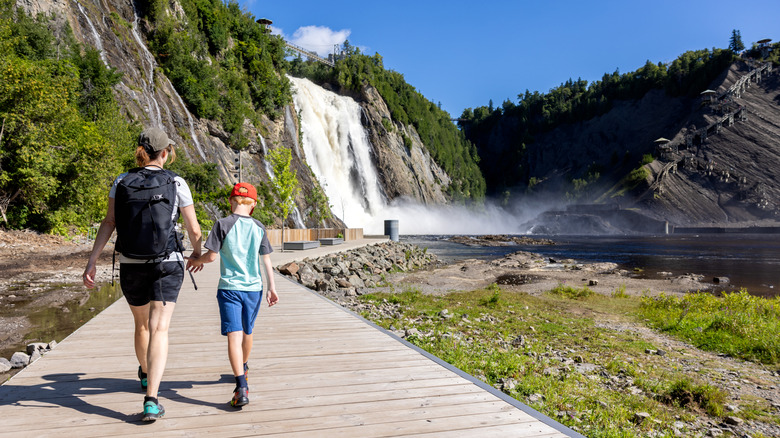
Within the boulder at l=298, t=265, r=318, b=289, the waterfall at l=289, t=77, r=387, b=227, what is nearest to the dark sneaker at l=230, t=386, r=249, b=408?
the boulder at l=298, t=265, r=318, b=289

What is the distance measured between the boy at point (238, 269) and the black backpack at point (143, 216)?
50cm

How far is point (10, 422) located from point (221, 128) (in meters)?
41.6

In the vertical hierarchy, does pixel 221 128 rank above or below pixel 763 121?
below

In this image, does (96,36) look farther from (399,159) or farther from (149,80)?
(399,159)

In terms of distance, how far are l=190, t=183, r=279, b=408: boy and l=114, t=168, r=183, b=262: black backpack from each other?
50 centimetres

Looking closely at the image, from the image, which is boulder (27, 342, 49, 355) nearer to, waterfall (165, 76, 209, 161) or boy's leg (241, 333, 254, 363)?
boy's leg (241, 333, 254, 363)

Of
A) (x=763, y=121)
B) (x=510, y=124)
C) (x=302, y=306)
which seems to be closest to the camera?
(x=302, y=306)

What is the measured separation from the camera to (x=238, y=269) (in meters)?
3.97

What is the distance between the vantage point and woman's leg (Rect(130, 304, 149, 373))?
361 cm

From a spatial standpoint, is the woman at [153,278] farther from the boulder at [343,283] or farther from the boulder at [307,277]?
the boulder at [343,283]

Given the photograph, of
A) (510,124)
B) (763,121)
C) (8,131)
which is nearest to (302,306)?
(8,131)

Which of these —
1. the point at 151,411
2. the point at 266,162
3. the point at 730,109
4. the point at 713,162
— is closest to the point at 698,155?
the point at 713,162

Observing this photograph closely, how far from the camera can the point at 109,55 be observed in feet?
104

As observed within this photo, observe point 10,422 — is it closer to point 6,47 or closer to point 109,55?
point 6,47
